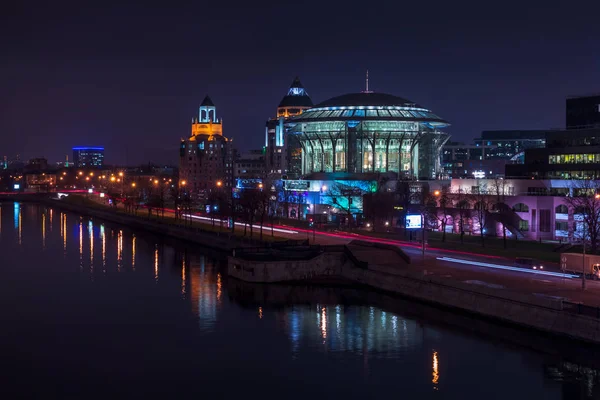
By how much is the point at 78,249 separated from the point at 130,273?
20951mm

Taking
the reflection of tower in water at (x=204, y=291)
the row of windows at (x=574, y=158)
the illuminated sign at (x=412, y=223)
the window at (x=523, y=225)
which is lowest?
the reflection of tower in water at (x=204, y=291)

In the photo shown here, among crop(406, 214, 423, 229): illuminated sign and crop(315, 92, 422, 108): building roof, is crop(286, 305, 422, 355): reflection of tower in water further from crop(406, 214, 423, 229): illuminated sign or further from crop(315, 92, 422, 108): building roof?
crop(315, 92, 422, 108): building roof

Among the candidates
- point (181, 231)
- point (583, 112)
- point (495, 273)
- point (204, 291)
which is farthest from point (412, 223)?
point (583, 112)

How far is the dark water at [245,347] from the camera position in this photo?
31.2 metres

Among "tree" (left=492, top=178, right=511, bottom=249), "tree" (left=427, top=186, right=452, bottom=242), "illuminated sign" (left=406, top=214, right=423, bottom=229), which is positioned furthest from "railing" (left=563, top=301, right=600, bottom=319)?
"tree" (left=427, top=186, right=452, bottom=242)

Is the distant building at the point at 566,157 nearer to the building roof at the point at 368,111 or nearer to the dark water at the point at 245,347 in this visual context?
the building roof at the point at 368,111

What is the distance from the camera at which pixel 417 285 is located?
46.1 meters

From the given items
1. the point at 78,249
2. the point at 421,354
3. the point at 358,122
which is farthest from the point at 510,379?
the point at 358,122

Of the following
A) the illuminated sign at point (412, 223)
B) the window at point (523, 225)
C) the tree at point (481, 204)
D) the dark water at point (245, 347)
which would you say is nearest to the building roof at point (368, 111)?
the tree at point (481, 204)

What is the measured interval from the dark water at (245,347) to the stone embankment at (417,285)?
1.13 meters

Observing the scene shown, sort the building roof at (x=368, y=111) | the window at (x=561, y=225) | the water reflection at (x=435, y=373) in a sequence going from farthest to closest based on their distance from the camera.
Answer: the building roof at (x=368, y=111)
the window at (x=561, y=225)
the water reflection at (x=435, y=373)

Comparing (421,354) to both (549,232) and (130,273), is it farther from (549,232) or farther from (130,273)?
(549,232)

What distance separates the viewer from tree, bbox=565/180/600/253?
174ft

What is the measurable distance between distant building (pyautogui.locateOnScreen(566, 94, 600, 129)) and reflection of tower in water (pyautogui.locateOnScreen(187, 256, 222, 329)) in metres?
47.5
